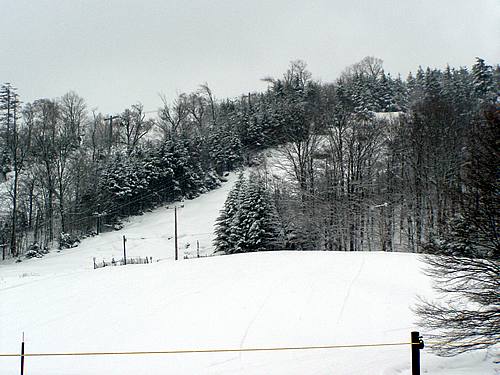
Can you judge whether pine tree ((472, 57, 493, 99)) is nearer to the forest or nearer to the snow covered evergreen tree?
the forest

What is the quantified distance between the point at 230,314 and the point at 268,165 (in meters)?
37.3

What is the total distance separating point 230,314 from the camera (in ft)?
49.9

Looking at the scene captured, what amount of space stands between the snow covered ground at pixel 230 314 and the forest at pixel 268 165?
418cm

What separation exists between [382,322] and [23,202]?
4967 cm

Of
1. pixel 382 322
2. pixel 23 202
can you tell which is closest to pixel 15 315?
pixel 382 322

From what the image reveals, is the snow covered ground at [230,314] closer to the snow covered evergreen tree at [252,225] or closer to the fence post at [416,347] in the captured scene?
the fence post at [416,347]

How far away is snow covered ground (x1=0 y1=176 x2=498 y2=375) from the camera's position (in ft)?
34.0

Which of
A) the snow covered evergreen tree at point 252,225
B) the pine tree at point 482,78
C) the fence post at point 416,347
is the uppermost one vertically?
the pine tree at point 482,78

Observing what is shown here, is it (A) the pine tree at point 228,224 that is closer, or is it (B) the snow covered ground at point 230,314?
(B) the snow covered ground at point 230,314

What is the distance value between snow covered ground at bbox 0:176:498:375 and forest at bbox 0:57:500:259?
13.7 feet

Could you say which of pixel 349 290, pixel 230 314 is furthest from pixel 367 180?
pixel 230 314

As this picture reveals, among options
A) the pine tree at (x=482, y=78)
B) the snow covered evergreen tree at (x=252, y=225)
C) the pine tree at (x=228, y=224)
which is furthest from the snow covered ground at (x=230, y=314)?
the pine tree at (x=482, y=78)

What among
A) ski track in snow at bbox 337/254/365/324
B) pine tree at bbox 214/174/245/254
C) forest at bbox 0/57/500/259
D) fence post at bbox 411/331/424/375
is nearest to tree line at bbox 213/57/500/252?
forest at bbox 0/57/500/259

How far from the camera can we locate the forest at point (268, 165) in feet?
124
